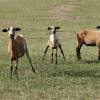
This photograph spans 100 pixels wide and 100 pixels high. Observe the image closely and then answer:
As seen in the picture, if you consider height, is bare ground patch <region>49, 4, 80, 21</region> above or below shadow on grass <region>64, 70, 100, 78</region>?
above

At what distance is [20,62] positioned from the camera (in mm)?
19578

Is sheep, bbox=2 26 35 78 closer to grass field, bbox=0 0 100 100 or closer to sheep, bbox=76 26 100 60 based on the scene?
grass field, bbox=0 0 100 100

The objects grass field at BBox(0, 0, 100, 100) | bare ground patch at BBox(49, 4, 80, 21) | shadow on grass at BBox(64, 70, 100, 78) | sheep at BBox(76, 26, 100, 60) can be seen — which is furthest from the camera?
bare ground patch at BBox(49, 4, 80, 21)

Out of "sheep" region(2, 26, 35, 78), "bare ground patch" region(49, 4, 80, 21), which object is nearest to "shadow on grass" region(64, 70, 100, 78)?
"sheep" region(2, 26, 35, 78)

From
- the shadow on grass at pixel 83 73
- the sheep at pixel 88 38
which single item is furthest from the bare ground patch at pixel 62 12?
the shadow on grass at pixel 83 73

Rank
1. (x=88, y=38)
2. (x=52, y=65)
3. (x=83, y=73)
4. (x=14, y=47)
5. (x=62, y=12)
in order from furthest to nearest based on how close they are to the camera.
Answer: (x=62, y=12) < (x=88, y=38) < (x=52, y=65) < (x=83, y=73) < (x=14, y=47)

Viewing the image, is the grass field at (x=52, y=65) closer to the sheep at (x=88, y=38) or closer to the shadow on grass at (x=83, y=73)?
the shadow on grass at (x=83, y=73)

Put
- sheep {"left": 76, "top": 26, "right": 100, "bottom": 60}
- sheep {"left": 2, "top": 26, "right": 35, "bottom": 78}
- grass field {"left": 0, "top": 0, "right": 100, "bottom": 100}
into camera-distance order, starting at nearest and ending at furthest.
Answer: grass field {"left": 0, "top": 0, "right": 100, "bottom": 100} → sheep {"left": 2, "top": 26, "right": 35, "bottom": 78} → sheep {"left": 76, "top": 26, "right": 100, "bottom": 60}

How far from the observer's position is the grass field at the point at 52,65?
1286cm

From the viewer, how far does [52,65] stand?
61.1 feet

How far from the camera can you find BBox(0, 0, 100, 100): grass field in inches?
506

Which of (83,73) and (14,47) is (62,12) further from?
(14,47)

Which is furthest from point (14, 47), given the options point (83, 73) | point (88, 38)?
point (88, 38)

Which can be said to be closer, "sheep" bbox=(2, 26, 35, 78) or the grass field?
the grass field
